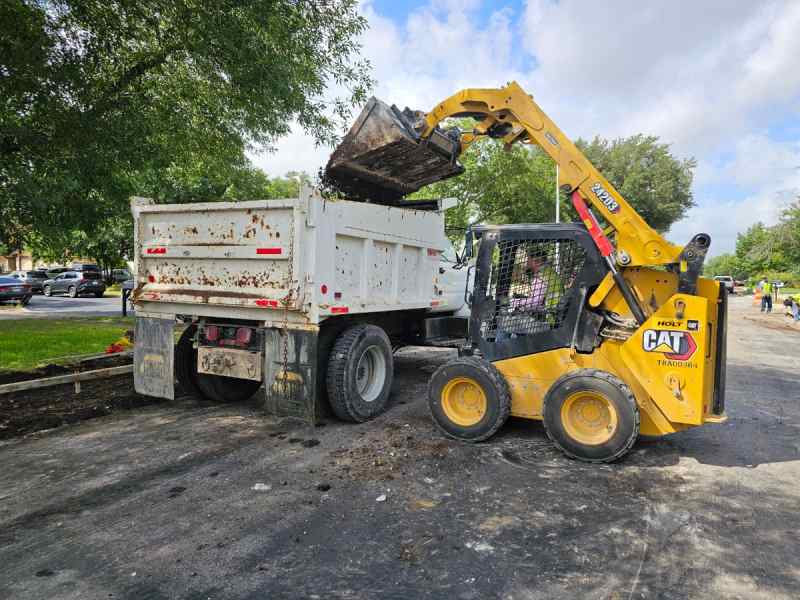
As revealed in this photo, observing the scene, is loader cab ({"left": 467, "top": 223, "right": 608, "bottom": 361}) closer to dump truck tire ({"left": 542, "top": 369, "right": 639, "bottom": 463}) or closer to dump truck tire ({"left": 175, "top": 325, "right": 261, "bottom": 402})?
dump truck tire ({"left": 542, "top": 369, "right": 639, "bottom": 463})

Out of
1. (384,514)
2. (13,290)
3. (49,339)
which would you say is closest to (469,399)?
(384,514)

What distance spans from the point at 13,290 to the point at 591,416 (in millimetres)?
23823

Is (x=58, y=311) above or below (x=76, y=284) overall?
below

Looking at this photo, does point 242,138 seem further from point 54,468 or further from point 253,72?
point 54,468

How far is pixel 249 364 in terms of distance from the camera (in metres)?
5.45

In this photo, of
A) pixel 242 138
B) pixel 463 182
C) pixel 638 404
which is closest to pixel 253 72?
pixel 242 138

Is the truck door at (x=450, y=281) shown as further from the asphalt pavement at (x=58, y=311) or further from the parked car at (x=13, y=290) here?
the parked car at (x=13, y=290)

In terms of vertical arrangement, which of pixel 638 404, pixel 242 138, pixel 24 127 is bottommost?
pixel 638 404

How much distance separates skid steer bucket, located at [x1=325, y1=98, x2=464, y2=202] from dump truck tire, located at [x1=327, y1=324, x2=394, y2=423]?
6.38 feet

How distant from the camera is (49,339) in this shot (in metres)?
10.4

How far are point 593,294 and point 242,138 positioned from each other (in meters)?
8.22

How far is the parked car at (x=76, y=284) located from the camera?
95.3 feet

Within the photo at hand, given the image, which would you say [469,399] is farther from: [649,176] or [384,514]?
[649,176]

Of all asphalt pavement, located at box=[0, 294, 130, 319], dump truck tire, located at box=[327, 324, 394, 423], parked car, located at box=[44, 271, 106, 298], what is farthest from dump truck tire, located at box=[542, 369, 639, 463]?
parked car, located at box=[44, 271, 106, 298]
